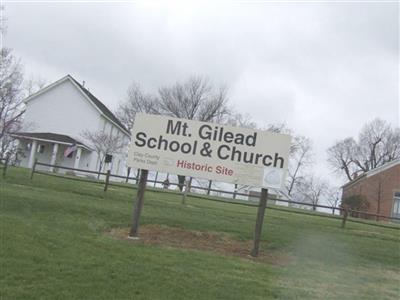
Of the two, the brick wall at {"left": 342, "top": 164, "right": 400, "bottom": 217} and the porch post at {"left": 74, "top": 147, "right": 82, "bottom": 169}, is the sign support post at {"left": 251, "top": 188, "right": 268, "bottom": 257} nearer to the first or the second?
the porch post at {"left": 74, "top": 147, "right": 82, "bottom": 169}

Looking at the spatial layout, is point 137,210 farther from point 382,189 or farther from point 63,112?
point 382,189

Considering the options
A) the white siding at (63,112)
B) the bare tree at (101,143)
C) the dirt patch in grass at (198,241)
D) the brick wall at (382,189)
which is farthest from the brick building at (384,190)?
the dirt patch in grass at (198,241)

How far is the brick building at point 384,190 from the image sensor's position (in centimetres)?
4547

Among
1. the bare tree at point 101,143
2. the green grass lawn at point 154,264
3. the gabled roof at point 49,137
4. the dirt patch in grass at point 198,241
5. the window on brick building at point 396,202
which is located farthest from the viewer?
the bare tree at point 101,143

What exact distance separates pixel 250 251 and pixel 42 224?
438cm

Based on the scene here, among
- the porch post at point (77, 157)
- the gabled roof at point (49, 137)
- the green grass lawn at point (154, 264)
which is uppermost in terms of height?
the gabled roof at point (49, 137)

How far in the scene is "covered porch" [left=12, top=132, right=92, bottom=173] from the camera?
43.9 m

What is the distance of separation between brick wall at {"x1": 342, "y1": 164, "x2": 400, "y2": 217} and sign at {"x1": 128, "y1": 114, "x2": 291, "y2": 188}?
36720mm

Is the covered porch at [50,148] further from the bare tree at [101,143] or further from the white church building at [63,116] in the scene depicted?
the bare tree at [101,143]

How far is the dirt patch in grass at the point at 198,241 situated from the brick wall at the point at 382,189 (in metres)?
35.9

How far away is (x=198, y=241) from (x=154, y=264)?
312 centimetres

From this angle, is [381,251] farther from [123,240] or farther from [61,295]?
[61,295]

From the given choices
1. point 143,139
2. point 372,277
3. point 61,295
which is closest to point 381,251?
point 372,277

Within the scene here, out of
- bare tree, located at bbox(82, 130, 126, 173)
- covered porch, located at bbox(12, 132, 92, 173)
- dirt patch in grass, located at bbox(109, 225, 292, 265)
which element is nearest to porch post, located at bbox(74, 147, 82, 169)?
covered porch, located at bbox(12, 132, 92, 173)
